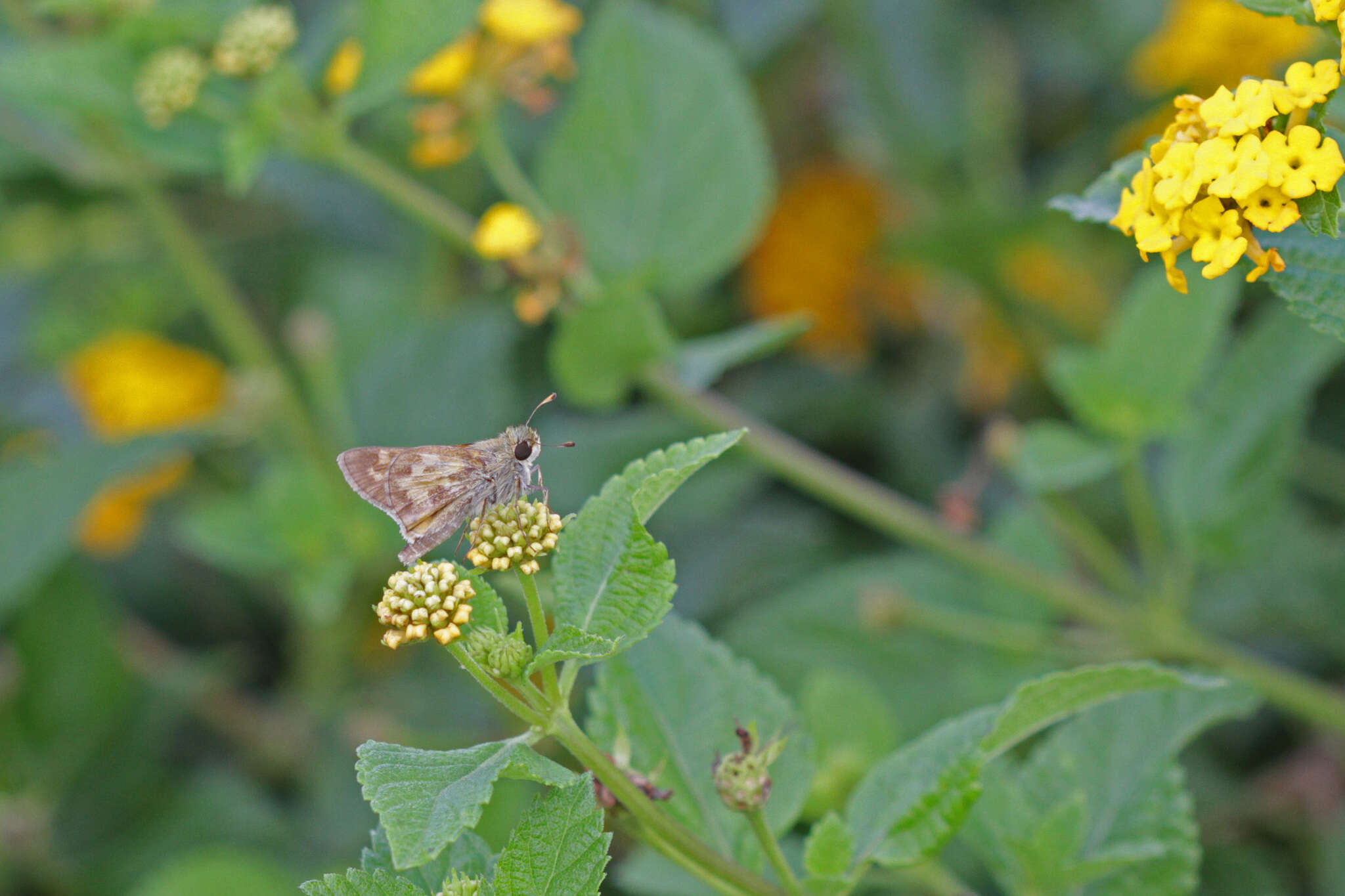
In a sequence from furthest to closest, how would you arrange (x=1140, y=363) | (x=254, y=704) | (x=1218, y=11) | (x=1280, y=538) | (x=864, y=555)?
(x=254, y=704) < (x=864, y=555) < (x=1218, y=11) < (x=1280, y=538) < (x=1140, y=363)

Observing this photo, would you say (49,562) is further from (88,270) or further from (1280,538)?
(1280,538)

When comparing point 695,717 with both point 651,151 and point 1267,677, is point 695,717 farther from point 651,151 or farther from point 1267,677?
point 651,151

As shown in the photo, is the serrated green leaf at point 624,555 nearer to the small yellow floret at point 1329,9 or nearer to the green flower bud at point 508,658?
the green flower bud at point 508,658

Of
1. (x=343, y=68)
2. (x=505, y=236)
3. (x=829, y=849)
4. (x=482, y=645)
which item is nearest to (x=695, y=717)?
(x=829, y=849)

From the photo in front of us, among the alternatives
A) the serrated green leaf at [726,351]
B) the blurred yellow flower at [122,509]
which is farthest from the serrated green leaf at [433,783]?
the blurred yellow flower at [122,509]

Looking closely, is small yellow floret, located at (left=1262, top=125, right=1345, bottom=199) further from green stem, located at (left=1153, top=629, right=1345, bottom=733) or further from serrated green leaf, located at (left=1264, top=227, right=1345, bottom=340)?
green stem, located at (left=1153, top=629, right=1345, bottom=733)

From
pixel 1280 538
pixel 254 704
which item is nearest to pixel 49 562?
pixel 254 704
